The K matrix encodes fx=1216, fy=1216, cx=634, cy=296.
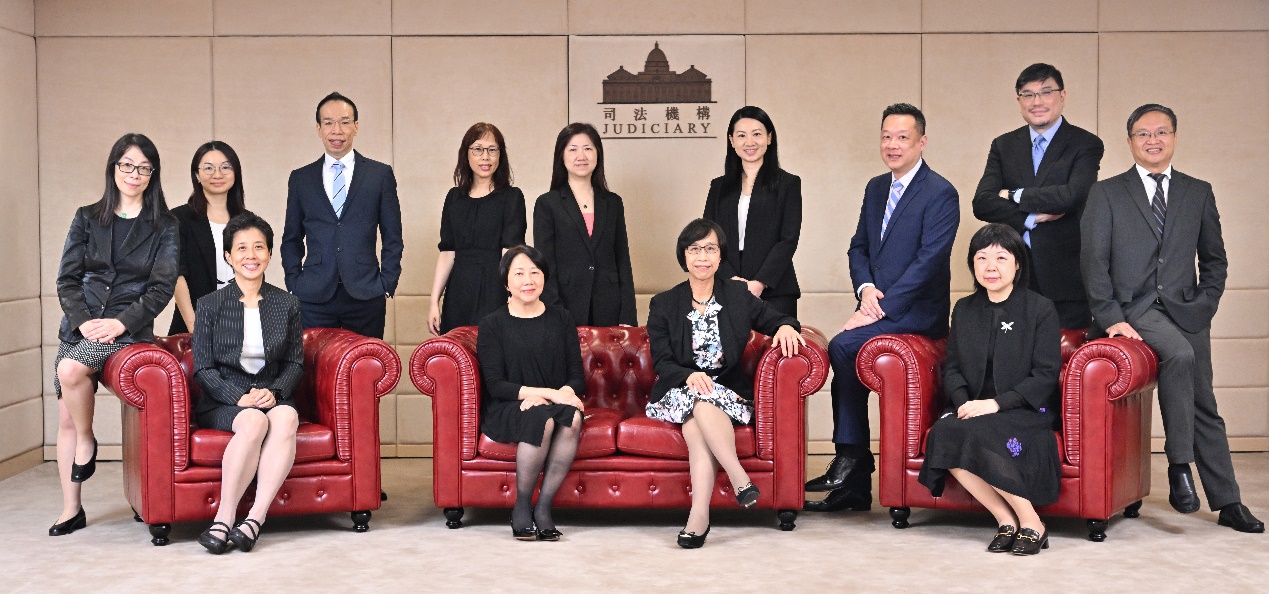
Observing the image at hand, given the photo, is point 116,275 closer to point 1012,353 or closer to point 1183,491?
point 1012,353

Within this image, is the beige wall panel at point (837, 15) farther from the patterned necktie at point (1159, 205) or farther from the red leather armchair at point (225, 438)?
the red leather armchair at point (225, 438)

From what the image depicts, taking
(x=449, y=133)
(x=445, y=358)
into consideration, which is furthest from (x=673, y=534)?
(x=449, y=133)

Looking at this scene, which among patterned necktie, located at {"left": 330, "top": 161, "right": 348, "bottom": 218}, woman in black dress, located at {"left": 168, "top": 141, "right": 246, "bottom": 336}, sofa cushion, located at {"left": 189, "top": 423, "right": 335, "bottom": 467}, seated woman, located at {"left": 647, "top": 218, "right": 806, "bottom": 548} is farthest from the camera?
patterned necktie, located at {"left": 330, "top": 161, "right": 348, "bottom": 218}

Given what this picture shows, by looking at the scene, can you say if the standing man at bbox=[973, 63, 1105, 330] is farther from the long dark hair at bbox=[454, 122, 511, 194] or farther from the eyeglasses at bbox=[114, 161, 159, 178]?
the eyeglasses at bbox=[114, 161, 159, 178]

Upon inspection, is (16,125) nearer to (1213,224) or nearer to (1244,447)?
(1213,224)

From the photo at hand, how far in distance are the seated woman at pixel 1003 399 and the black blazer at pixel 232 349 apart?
2503 mm

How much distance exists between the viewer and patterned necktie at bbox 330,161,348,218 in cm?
548

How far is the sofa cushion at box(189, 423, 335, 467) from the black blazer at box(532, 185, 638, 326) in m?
1.22

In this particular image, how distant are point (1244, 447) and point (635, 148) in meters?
3.75

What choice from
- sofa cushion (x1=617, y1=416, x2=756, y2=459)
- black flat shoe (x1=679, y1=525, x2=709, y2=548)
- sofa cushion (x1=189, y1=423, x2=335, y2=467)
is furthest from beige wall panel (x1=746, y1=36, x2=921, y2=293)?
sofa cushion (x1=189, y1=423, x2=335, y2=467)

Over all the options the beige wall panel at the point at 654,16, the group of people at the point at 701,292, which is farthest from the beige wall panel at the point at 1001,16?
the group of people at the point at 701,292

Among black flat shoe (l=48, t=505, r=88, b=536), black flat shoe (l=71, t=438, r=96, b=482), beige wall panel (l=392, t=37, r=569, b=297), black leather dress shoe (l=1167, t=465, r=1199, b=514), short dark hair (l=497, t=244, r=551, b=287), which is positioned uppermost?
beige wall panel (l=392, t=37, r=569, b=297)

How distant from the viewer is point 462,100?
21.9 ft

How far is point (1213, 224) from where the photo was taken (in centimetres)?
490
